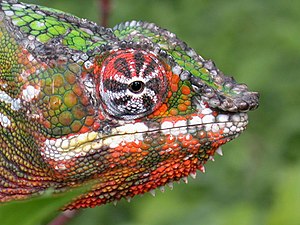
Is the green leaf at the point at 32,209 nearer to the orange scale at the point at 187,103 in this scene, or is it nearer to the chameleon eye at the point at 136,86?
the chameleon eye at the point at 136,86

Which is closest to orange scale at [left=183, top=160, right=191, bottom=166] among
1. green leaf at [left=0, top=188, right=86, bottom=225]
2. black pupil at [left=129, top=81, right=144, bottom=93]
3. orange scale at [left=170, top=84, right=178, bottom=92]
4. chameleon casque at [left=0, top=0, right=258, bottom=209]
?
chameleon casque at [left=0, top=0, right=258, bottom=209]

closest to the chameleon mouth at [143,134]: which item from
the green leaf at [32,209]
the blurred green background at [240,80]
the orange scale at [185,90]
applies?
the orange scale at [185,90]

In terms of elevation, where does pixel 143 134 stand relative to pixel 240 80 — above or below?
below

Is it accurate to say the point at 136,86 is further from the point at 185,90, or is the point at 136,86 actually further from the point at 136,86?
the point at 185,90

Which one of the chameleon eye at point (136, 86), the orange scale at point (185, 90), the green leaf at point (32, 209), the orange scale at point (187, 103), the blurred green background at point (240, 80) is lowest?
the green leaf at point (32, 209)

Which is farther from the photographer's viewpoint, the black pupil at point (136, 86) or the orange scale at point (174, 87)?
the orange scale at point (174, 87)

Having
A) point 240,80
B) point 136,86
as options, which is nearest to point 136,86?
point 136,86

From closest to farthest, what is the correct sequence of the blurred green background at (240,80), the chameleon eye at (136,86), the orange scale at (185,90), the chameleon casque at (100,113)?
the chameleon eye at (136,86) < the chameleon casque at (100,113) < the orange scale at (185,90) < the blurred green background at (240,80)

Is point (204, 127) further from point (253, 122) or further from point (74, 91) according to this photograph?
point (253, 122)
